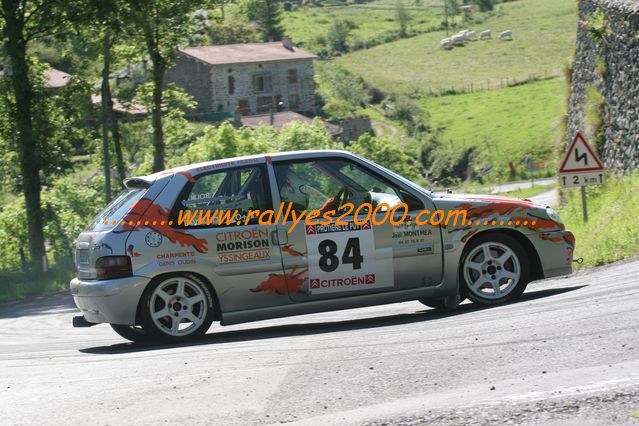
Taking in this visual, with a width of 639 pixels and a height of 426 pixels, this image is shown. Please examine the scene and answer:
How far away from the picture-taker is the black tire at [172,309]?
10.3 metres

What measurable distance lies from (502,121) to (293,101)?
21.5 metres

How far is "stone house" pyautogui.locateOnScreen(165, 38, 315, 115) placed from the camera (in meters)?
104

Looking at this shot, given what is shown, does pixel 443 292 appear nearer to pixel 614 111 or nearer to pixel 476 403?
pixel 476 403

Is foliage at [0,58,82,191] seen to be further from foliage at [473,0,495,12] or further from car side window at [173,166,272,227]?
foliage at [473,0,495,12]

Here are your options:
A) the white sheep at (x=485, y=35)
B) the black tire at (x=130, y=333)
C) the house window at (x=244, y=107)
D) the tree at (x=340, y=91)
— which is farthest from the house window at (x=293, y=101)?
the black tire at (x=130, y=333)

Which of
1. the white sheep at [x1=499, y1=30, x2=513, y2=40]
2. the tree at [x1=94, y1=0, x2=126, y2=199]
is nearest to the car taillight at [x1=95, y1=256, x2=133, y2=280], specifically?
the tree at [x1=94, y1=0, x2=126, y2=199]

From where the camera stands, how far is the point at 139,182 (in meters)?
10.8

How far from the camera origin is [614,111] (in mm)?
23078

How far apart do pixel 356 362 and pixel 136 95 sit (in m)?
35.8

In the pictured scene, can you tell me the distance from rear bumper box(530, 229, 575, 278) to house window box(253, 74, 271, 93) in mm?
97263

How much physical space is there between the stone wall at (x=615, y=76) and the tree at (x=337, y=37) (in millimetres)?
133657

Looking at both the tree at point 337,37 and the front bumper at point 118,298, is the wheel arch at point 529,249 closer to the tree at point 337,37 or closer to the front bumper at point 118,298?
the front bumper at point 118,298

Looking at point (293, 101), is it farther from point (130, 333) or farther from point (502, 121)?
point (130, 333)

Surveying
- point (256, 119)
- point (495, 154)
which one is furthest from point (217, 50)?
point (495, 154)
